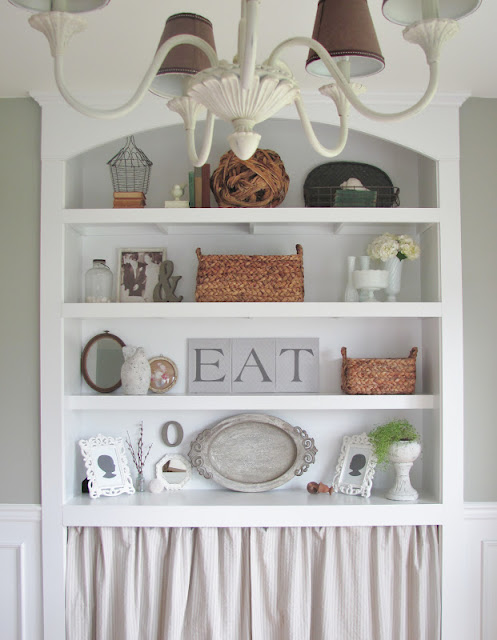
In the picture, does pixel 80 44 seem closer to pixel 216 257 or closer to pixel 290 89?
pixel 216 257

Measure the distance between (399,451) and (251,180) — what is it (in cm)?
136

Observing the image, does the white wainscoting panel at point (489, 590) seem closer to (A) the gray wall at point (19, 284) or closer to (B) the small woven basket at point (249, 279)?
(B) the small woven basket at point (249, 279)

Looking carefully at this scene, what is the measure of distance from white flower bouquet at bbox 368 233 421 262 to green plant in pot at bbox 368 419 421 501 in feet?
2.50

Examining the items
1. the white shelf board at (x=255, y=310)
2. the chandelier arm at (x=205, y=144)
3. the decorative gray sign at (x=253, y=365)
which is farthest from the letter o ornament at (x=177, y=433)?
the chandelier arm at (x=205, y=144)

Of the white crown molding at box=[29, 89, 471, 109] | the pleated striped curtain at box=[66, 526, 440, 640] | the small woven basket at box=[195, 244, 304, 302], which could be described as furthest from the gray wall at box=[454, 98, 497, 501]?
the small woven basket at box=[195, 244, 304, 302]

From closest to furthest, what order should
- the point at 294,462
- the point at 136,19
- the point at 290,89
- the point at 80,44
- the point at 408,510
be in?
1. the point at 290,89
2. the point at 136,19
3. the point at 80,44
4. the point at 408,510
5. the point at 294,462

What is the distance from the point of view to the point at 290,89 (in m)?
1.23

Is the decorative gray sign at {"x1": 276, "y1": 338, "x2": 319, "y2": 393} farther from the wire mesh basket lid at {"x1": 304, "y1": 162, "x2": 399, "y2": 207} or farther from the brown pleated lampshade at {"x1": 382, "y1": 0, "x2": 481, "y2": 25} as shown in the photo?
the brown pleated lampshade at {"x1": 382, "y1": 0, "x2": 481, "y2": 25}

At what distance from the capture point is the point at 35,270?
3035 mm

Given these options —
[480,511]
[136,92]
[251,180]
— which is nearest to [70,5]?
[136,92]

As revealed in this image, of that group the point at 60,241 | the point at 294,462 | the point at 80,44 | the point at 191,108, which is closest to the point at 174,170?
the point at 60,241

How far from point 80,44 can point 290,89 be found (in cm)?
156

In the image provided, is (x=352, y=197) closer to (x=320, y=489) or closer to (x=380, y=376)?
(x=380, y=376)

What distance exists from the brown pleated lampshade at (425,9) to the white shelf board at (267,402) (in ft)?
6.18
